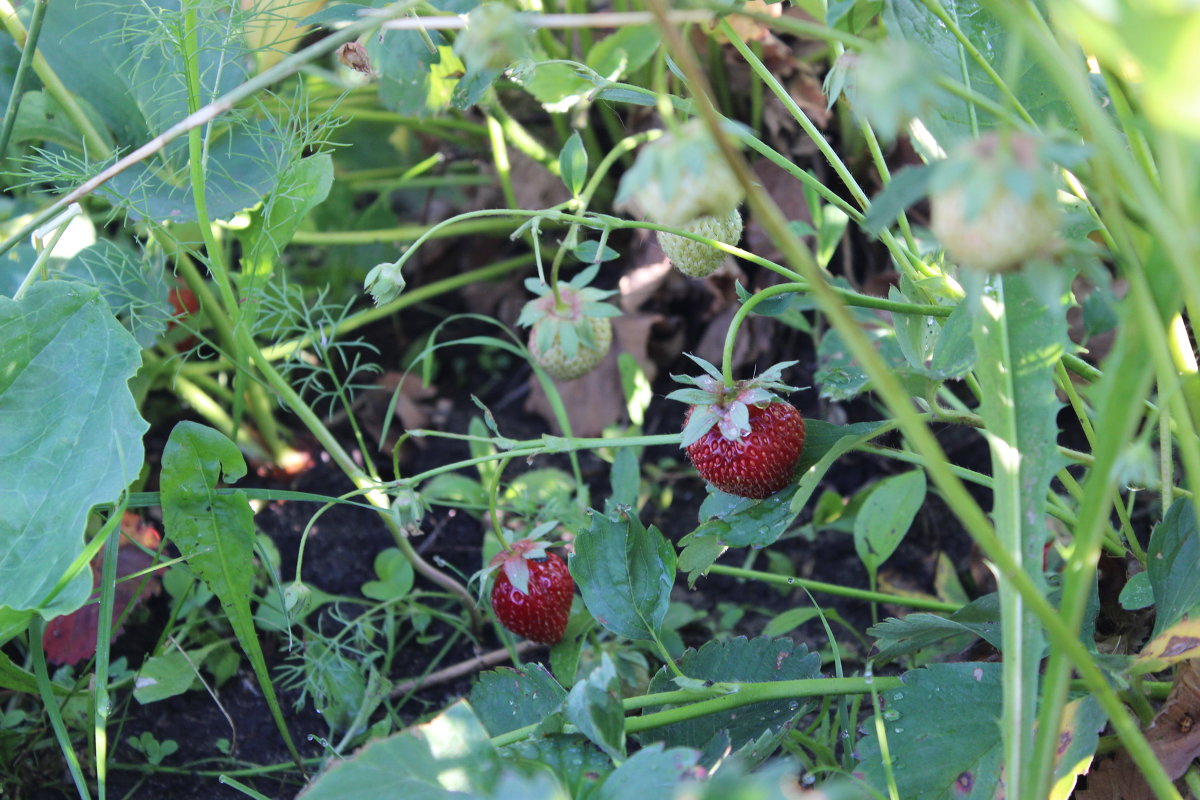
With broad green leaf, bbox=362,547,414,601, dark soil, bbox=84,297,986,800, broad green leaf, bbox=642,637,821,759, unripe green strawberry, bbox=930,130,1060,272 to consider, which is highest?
unripe green strawberry, bbox=930,130,1060,272

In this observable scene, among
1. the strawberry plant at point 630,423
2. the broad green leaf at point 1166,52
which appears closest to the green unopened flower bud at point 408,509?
the strawberry plant at point 630,423

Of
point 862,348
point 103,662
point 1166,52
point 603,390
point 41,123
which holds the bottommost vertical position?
point 603,390

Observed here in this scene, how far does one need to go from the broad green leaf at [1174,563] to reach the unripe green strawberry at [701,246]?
38 centimetres

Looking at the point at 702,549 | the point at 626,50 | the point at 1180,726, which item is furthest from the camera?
the point at 626,50

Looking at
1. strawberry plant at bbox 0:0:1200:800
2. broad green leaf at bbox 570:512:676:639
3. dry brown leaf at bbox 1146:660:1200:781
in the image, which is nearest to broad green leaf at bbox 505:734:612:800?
strawberry plant at bbox 0:0:1200:800

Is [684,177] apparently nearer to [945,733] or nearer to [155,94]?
[945,733]

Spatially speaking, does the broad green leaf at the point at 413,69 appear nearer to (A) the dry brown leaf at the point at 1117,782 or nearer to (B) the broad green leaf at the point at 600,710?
(B) the broad green leaf at the point at 600,710

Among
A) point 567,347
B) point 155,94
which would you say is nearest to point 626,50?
point 567,347

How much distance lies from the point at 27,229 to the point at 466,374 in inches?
32.1

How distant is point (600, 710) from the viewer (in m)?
0.57

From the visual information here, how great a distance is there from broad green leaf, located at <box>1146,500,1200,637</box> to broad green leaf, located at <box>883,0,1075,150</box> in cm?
34

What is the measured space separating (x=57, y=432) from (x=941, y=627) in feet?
2.38

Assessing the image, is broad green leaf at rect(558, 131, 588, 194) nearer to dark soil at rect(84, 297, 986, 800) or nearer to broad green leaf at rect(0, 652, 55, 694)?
dark soil at rect(84, 297, 986, 800)

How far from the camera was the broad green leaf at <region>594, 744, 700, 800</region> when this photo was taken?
1.68 feet
